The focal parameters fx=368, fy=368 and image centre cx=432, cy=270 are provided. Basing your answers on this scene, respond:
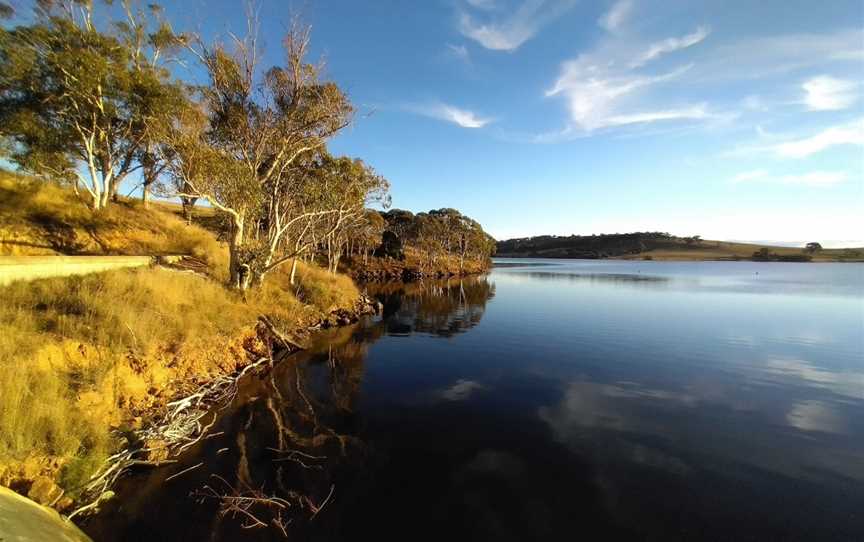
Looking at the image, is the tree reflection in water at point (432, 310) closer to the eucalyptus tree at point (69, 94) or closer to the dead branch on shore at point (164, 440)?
the dead branch on shore at point (164, 440)

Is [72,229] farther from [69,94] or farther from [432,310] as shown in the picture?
[432,310]

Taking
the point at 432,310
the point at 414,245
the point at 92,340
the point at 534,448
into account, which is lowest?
the point at 534,448

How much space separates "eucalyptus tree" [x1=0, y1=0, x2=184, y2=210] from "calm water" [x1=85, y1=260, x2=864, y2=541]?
1756cm

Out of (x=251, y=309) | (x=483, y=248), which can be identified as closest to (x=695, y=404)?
(x=251, y=309)

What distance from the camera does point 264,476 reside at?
A: 8.35m

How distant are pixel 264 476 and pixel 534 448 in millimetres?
6772

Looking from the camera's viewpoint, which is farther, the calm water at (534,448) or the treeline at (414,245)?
the treeline at (414,245)

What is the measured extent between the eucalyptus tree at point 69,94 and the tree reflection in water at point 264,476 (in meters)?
16.2

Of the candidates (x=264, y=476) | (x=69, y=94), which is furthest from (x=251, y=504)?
(x=69, y=94)

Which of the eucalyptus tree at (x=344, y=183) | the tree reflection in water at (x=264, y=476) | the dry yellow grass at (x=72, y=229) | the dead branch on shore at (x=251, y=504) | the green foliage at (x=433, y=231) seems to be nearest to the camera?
the tree reflection in water at (x=264, y=476)

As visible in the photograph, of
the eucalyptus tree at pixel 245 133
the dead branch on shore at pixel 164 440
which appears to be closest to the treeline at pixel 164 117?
the eucalyptus tree at pixel 245 133

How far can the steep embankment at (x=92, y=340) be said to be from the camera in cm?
696

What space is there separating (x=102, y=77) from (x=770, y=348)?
3948 cm

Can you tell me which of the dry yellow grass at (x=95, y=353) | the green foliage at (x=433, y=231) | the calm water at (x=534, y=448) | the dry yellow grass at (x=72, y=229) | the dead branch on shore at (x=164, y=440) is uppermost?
the green foliage at (x=433, y=231)
